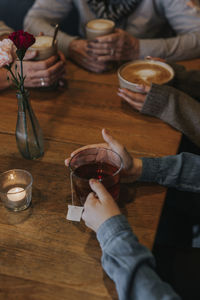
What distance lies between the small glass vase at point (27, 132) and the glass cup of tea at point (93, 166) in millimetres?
194

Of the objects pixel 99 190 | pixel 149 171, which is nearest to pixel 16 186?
pixel 99 190

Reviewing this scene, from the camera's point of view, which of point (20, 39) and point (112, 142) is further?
point (112, 142)

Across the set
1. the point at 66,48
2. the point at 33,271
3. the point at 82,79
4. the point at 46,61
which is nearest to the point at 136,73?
the point at 82,79

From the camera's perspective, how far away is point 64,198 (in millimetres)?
885

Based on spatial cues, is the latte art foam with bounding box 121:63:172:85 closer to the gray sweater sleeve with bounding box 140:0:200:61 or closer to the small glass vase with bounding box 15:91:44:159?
the gray sweater sleeve with bounding box 140:0:200:61

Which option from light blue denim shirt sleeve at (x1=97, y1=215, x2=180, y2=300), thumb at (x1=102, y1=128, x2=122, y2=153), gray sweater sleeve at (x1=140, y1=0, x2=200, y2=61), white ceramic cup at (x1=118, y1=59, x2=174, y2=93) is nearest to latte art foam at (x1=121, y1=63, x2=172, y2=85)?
white ceramic cup at (x1=118, y1=59, x2=174, y2=93)

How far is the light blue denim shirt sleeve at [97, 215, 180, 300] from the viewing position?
0.65 meters

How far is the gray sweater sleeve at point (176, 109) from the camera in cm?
115

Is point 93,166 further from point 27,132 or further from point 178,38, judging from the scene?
point 178,38

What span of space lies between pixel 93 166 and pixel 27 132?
238mm

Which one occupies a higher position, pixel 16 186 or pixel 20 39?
pixel 20 39

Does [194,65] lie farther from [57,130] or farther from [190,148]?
[57,130]

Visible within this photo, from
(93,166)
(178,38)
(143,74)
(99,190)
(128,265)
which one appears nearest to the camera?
(128,265)

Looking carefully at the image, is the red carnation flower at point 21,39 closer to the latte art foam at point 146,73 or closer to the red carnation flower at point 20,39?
the red carnation flower at point 20,39
